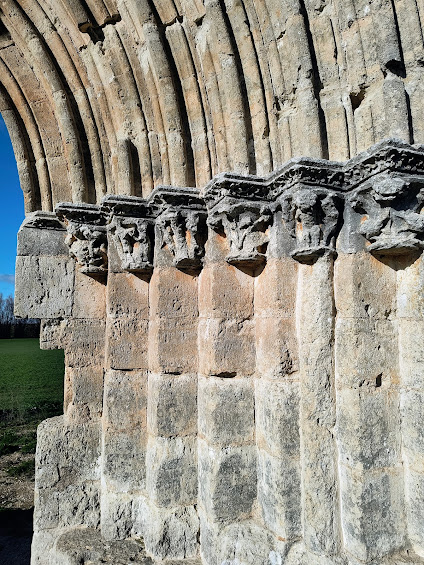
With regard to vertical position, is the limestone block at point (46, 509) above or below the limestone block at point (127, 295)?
below

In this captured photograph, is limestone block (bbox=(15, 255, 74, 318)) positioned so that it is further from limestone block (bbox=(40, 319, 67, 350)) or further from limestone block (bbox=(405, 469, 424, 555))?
limestone block (bbox=(405, 469, 424, 555))

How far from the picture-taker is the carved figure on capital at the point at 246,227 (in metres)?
2.98

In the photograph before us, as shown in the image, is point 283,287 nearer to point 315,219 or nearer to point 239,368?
point 315,219

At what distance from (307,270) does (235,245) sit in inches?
22.5

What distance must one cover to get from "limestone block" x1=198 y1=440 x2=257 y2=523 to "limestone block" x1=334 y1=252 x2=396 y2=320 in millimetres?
1339

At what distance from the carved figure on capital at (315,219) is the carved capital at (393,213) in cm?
20

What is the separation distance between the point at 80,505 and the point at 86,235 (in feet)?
8.19

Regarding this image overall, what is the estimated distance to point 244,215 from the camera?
3.01m

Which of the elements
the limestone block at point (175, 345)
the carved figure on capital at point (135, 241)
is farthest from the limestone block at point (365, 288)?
the carved figure on capital at point (135, 241)

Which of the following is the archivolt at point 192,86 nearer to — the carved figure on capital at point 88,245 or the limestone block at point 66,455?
the carved figure on capital at point 88,245

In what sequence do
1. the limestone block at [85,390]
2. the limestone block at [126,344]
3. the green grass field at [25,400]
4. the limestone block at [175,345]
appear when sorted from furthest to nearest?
1. the green grass field at [25,400]
2. the limestone block at [85,390]
3. the limestone block at [126,344]
4. the limestone block at [175,345]

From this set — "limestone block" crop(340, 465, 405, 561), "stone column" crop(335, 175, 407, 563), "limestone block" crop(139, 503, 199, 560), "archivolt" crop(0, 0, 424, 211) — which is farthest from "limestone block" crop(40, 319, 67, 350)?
"limestone block" crop(340, 465, 405, 561)

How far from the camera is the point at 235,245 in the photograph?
307 centimetres

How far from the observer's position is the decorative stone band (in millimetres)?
2539
